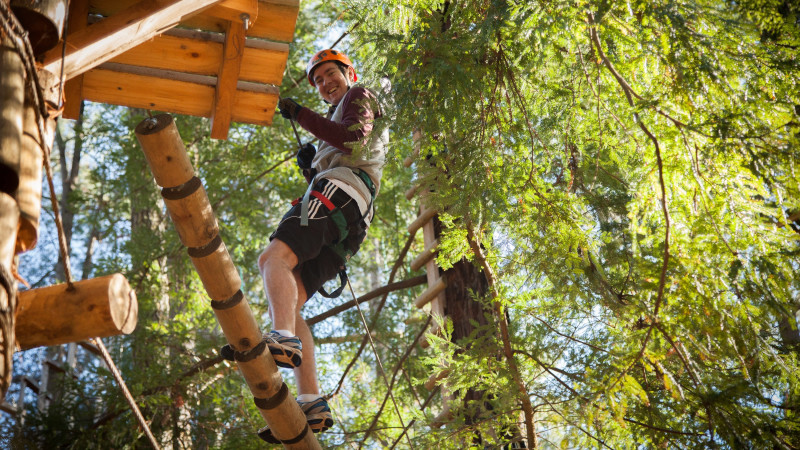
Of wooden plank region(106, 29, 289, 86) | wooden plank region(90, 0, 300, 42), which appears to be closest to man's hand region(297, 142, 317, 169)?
wooden plank region(106, 29, 289, 86)

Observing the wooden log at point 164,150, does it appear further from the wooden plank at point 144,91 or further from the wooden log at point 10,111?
the wooden plank at point 144,91

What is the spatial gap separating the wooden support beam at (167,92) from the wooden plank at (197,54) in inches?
1.9

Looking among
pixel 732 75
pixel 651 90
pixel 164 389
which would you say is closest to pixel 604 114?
pixel 651 90

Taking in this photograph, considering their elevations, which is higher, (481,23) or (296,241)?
(481,23)

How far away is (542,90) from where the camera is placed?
3.52 meters

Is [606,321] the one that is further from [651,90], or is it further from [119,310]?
[119,310]

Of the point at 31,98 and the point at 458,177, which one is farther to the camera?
the point at 458,177

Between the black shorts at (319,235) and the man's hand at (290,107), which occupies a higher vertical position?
the man's hand at (290,107)

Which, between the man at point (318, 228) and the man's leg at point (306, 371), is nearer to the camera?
the man at point (318, 228)

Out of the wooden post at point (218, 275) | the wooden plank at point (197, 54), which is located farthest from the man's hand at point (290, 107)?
the wooden post at point (218, 275)

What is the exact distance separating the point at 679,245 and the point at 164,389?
164 inches

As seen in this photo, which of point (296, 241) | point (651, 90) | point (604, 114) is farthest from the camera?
point (296, 241)

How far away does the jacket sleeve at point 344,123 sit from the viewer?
12.1ft

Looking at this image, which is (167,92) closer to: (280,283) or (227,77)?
(227,77)
